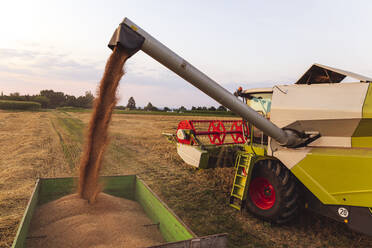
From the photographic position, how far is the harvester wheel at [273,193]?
3812mm

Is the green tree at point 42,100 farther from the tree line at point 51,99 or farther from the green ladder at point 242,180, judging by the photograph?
the green ladder at point 242,180

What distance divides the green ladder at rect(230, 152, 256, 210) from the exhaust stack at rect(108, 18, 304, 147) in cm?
111

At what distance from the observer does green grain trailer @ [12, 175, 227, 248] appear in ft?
8.77

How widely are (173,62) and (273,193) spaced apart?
9.21ft

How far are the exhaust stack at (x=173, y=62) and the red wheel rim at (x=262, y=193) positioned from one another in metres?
1.31

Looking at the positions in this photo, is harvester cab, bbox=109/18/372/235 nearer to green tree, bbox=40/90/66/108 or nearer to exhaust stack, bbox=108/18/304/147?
exhaust stack, bbox=108/18/304/147

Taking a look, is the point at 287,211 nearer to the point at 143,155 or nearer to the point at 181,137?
the point at 181,137

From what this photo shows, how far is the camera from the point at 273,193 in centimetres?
413

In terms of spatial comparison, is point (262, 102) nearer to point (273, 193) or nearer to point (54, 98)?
point (273, 193)

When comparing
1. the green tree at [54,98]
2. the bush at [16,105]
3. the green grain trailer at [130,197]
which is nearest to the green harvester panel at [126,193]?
the green grain trailer at [130,197]

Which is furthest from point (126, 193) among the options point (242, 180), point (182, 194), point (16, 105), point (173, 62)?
point (16, 105)

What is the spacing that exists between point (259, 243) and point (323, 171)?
1.39m

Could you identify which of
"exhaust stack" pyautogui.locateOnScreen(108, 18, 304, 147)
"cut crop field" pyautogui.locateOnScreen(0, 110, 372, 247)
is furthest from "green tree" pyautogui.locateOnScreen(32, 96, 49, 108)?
"exhaust stack" pyautogui.locateOnScreen(108, 18, 304, 147)

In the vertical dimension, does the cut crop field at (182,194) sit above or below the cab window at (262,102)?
below
